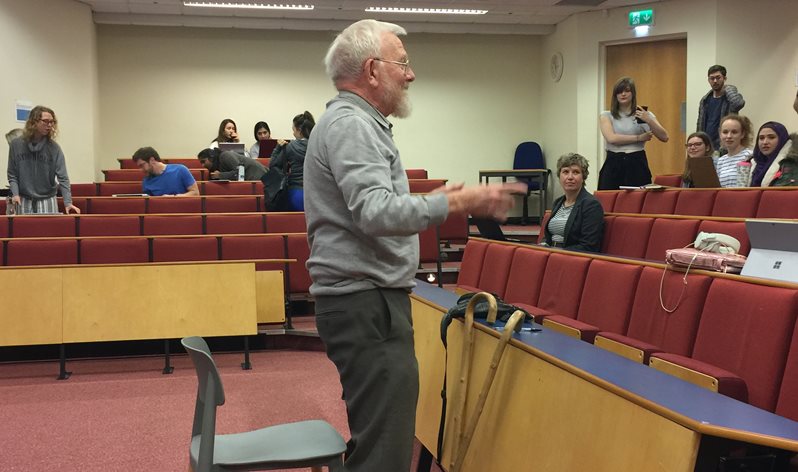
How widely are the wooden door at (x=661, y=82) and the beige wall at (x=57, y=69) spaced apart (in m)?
6.78

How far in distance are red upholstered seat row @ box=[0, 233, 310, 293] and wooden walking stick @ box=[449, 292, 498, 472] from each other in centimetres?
320

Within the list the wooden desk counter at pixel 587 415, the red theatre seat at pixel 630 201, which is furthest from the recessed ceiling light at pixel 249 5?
the wooden desk counter at pixel 587 415

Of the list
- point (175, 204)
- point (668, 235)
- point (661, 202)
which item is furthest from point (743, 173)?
point (175, 204)

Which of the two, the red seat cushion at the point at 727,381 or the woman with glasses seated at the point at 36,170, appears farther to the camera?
the woman with glasses seated at the point at 36,170

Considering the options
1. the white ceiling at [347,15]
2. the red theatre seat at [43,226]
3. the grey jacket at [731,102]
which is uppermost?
the white ceiling at [347,15]

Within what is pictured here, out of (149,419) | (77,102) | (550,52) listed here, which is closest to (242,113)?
(77,102)

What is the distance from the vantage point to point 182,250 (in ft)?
17.9

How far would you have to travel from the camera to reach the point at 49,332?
14.7 ft

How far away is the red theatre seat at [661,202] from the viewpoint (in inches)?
194

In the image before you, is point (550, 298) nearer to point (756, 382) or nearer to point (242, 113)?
point (756, 382)

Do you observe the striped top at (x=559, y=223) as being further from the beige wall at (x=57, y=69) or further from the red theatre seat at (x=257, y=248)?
the beige wall at (x=57, y=69)

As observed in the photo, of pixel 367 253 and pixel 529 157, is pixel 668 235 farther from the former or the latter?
pixel 529 157

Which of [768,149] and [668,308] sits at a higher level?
[768,149]

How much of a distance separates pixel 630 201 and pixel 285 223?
2697mm
